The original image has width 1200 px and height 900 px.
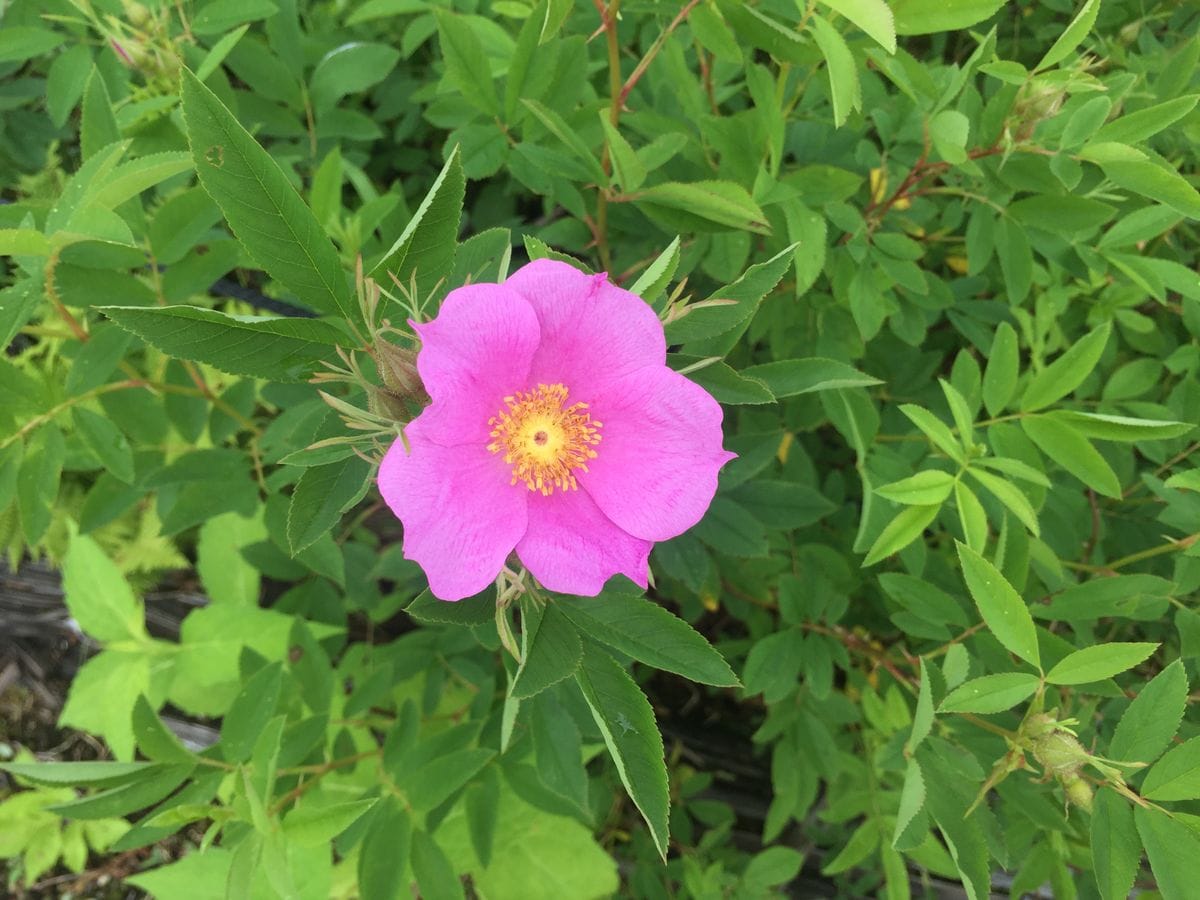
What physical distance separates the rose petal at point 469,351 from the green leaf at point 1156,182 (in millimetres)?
780

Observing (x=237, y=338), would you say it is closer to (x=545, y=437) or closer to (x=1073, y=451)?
(x=545, y=437)

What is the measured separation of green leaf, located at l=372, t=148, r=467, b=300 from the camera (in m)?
0.74

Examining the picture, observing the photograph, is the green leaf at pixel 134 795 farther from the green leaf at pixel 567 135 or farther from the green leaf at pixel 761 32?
the green leaf at pixel 761 32

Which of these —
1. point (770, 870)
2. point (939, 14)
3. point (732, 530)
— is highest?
point (939, 14)

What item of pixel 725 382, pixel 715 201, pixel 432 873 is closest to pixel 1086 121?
pixel 715 201

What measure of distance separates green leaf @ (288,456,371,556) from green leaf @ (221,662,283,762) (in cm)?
45

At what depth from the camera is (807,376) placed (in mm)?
939

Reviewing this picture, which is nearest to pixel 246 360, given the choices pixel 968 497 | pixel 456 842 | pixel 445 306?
pixel 445 306

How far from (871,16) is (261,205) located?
2.03 feet

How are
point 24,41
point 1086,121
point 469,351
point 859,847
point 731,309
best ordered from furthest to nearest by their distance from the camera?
point 859,847 < point 24,41 < point 1086,121 < point 731,309 < point 469,351

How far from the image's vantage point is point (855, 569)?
1.57 meters

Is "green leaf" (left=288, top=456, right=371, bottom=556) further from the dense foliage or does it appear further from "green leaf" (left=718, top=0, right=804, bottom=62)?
"green leaf" (left=718, top=0, right=804, bottom=62)

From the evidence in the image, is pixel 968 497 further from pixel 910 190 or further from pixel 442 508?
pixel 442 508

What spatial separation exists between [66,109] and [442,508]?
1.19 meters
